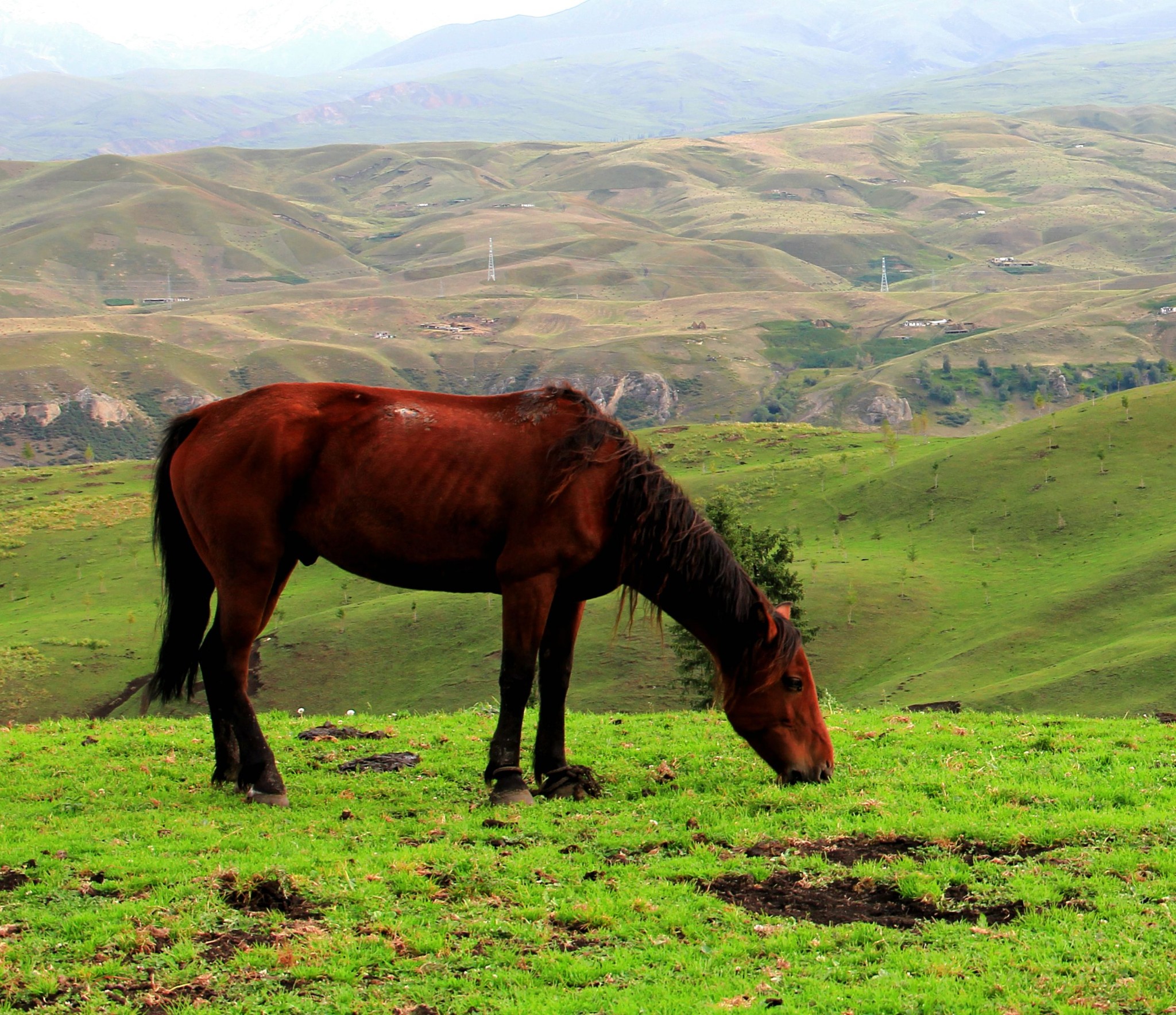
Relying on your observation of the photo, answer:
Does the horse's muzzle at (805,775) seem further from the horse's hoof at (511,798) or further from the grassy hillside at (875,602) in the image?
the grassy hillside at (875,602)

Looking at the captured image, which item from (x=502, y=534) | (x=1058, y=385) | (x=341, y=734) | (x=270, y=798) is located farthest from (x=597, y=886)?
(x=1058, y=385)

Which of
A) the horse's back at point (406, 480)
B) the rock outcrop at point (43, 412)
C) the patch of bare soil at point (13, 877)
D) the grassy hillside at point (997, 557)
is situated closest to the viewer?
the patch of bare soil at point (13, 877)

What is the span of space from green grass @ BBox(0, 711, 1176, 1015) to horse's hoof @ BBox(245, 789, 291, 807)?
182 mm

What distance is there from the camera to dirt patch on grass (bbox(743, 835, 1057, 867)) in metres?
Result: 9.34

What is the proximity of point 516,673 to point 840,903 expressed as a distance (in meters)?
3.96

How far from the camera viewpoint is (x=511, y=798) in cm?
1138

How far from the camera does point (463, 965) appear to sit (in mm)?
7719

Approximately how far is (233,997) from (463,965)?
4.55 ft

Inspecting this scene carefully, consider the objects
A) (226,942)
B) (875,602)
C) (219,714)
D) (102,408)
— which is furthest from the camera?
(102,408)

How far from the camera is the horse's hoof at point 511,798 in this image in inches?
445

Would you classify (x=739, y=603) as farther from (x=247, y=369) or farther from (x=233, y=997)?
(x=247, y=369)

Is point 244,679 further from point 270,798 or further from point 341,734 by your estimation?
point 341,734

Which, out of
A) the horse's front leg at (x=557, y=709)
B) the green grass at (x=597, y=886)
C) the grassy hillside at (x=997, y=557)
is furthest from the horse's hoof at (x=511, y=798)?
the grassy hillside at (x=997, y=557)

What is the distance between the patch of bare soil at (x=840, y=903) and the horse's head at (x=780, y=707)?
97.8 inches
